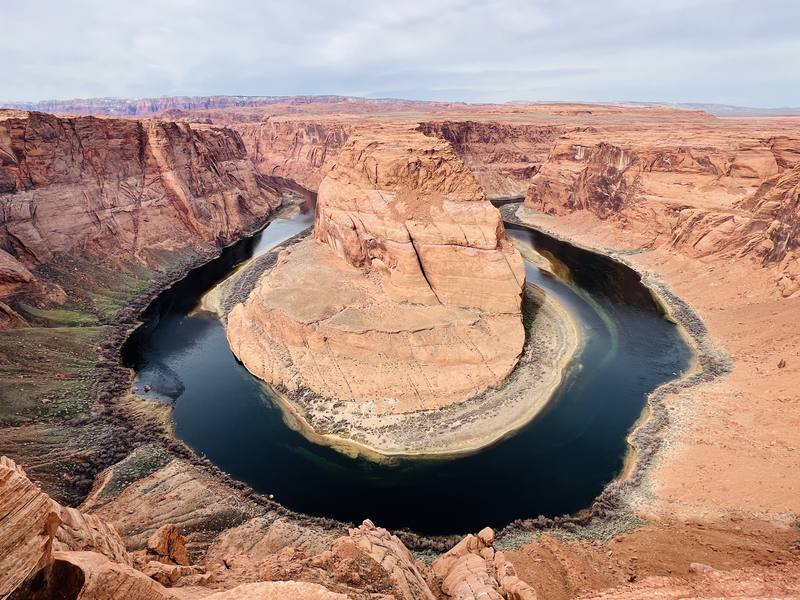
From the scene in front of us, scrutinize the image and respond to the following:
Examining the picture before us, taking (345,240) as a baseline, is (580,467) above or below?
below

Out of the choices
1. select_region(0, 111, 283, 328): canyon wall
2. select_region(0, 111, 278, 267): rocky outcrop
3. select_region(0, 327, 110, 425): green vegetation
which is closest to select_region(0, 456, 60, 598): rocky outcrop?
select_region(0, 327, 110, 425): green vegetation

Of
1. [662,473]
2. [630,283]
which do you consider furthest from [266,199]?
[662,473]

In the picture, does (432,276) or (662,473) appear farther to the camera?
(432,276)

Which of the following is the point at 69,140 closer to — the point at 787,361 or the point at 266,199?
the point at 266,199

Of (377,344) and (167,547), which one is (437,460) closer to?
(377,344)

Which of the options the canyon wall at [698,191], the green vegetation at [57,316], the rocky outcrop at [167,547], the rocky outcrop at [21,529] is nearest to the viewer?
the rocky outcrop at [21,529]

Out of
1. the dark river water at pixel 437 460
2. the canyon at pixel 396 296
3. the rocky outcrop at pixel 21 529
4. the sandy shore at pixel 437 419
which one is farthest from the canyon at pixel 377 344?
the sandy shore at pixel 437 419

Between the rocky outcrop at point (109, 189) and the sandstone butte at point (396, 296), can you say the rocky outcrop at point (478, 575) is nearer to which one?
the sandstone butte at point (396, 296)
